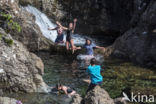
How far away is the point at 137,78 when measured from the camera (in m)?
13.4

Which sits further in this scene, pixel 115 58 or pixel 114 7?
pixel 114 7

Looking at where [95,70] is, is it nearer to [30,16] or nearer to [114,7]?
[30,16]

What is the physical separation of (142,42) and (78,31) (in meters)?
10.4

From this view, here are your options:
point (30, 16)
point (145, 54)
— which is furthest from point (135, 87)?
point (30, 16)

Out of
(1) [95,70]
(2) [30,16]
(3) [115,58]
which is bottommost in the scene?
(3) [115,58]

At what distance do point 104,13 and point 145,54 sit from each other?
39.1 ft

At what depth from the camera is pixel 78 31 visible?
2761 centimetres

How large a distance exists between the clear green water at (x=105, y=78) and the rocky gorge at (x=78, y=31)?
2.15ft

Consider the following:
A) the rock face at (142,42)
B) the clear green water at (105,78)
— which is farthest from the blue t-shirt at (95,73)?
the rock face at (142,42)

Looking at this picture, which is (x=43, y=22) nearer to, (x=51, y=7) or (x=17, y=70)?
(x=51, y=7)

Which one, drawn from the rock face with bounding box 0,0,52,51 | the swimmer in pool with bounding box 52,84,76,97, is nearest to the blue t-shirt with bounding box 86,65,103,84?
the swimmer in pool with bounding box 52,84,76,97

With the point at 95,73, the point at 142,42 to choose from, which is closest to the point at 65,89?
the point at 95,73

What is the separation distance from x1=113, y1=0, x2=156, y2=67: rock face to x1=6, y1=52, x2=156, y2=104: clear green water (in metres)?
1.01

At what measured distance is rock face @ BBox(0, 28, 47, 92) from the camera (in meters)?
10.4
